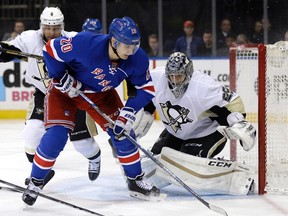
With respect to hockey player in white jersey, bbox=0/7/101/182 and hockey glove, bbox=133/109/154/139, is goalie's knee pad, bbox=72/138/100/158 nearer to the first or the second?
hockey player in white jersey, bbox=0/7/101/182

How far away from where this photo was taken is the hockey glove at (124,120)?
12.2 ft

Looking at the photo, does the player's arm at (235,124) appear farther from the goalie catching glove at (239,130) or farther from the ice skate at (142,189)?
the ice skate at (142,189)

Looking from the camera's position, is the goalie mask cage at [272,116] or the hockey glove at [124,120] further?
the goalie mask cage at [272,116]

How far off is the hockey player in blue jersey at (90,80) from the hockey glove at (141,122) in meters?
0.27

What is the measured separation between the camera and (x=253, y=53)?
4.39 m

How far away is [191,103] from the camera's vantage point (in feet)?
13.1

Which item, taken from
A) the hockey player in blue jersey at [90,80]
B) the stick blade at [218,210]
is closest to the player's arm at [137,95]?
the hockey player in blue jersey at [90,80]

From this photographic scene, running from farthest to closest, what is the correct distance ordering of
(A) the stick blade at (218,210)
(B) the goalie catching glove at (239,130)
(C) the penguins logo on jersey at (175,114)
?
1. (C) the penguins logo on jersey at (175,114)
2. (B) the goalie catching glove at (239,130)
3. (A) the stick blade at (218,210)

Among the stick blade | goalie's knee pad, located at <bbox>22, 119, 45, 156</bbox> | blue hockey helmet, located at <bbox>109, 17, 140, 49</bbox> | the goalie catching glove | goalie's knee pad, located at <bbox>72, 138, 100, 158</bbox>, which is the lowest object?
the stick blade

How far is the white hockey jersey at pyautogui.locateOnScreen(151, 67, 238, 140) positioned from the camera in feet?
13.0

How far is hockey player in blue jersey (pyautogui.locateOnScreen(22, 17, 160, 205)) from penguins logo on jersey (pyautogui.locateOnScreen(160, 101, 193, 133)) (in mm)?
302

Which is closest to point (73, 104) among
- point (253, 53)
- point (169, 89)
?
point (169, 89)

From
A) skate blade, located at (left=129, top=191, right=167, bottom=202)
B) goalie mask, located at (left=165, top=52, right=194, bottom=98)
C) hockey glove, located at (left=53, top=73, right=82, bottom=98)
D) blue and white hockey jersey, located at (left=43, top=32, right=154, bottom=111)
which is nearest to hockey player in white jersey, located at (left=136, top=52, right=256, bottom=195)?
goalie mask, located at (left=165, top=52, right=194, bottom=98)

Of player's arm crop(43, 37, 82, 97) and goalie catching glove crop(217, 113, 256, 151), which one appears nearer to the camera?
player's arm crop(43, 37, 82, 97)
